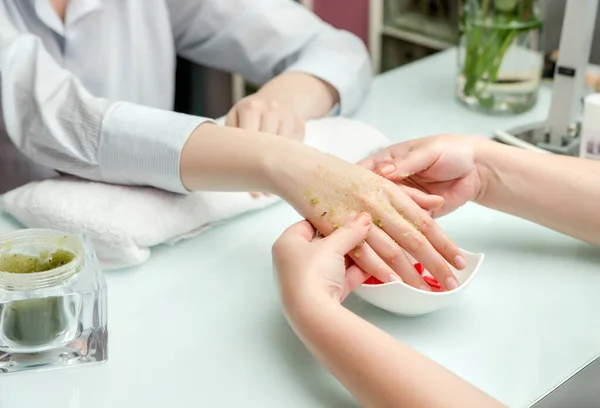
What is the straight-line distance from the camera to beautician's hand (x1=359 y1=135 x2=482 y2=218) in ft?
2.61

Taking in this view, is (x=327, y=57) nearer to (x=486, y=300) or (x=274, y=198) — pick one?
(x=274, y=198)

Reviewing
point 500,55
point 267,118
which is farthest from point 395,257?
point 500,55

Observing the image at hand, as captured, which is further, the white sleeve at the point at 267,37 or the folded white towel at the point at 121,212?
the white sleeve at the point at 267,37

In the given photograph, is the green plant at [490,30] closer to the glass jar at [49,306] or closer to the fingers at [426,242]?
the fingers at [426,242]

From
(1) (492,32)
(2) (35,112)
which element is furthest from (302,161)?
(1) (492,32)

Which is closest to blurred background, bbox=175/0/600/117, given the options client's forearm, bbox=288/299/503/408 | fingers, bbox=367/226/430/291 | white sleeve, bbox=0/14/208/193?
white sleeve, bbox=0/14/208/193

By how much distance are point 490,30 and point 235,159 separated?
1.64ft

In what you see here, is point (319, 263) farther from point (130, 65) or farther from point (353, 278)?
point (130, 65)

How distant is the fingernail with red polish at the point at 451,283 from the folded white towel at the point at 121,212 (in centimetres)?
27

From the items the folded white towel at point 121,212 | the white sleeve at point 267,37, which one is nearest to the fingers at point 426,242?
the folded white towel at point 121,212

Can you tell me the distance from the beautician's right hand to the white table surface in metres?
0.05

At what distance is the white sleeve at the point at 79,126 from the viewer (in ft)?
2.70

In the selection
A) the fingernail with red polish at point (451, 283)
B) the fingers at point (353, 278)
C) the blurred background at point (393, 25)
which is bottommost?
the blurred background at point (393, 25)

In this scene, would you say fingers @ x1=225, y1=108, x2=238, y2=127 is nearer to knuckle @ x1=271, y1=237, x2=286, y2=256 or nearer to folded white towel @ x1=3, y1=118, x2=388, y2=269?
folded white towel @ x1=3, y1=118, x2=388, y2=269
